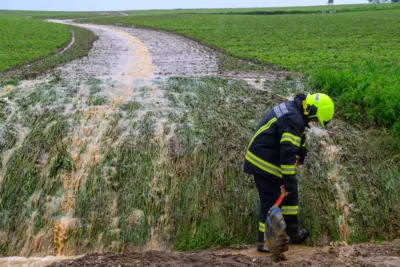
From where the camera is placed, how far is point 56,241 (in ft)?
21.4

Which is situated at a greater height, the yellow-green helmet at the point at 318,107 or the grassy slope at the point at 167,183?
the yellow-green helmet at the point at 318,107

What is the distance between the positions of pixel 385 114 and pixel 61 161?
534 cm

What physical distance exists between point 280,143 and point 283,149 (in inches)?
4.5

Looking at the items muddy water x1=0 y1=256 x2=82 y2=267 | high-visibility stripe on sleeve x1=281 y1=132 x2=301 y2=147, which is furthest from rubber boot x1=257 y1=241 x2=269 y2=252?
muddy water x1=0 y1=256 x2=82 y2=267

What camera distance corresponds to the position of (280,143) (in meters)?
5.63

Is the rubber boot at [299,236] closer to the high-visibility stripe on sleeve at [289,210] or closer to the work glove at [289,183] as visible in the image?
the high-visibility stripe on sleeve at [289,210]

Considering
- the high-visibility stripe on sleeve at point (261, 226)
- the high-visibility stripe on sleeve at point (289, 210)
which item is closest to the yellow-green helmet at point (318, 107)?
the high-visibility stripe on sleeve at point (289, 210)

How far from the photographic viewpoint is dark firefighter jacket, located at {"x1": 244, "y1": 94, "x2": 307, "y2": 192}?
18.3ft

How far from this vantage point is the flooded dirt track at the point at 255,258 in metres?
5.64

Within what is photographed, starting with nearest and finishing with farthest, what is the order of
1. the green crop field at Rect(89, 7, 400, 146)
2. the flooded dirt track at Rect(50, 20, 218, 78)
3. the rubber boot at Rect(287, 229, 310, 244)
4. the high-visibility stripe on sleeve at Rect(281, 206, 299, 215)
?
the high-visibility stripe on sleeve at Rect(281, 206, 299, 215) < the rubber boot at Rect(287, 229, 310, 244) < the green crop field at Rect(89, 7, 400, 146) < the flooded dirt track at Rect(50, 20, 218, 78)

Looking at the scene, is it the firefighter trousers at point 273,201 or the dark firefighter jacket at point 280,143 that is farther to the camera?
the firefighter trousers at point 273,201

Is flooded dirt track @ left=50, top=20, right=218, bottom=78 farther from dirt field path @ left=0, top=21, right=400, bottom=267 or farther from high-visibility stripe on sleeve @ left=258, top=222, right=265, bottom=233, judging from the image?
high-visibility stripe on sleeve @ left=258, top=222, right=265, bottom=233

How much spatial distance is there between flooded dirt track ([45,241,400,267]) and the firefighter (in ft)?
1.41

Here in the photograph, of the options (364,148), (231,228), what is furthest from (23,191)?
(364,148)
